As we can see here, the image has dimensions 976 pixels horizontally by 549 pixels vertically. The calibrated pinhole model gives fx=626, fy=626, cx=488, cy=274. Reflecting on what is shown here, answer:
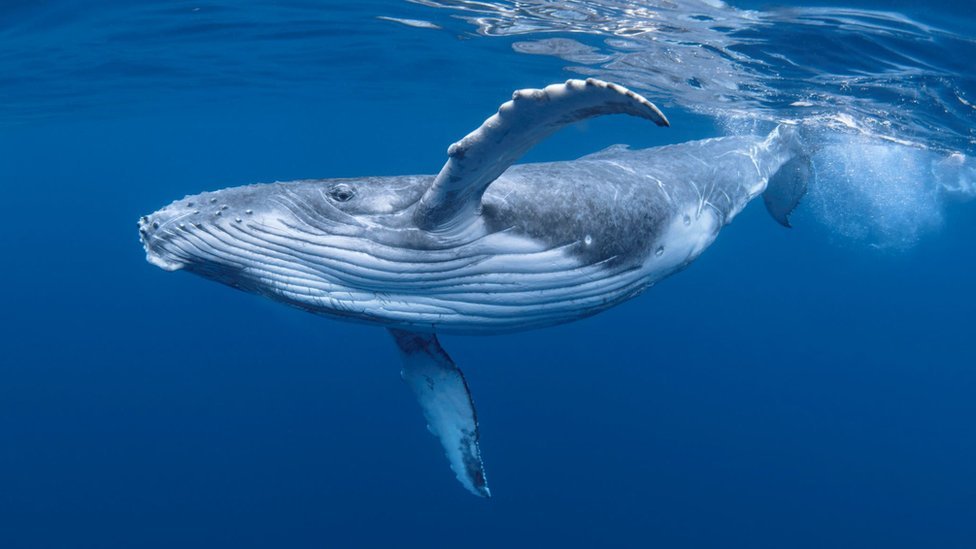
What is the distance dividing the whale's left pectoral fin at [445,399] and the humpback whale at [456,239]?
0.01 metres

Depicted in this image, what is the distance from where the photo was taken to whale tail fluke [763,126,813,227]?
9.92 metres

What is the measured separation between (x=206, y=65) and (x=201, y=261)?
74.6ft

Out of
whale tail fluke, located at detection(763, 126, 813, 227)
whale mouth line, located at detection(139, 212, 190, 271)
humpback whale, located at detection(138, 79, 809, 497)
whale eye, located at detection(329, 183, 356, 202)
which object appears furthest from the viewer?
whale tail fluke, located at detection(763, 126, 813, 227)

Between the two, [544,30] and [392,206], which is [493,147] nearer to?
[392,206]

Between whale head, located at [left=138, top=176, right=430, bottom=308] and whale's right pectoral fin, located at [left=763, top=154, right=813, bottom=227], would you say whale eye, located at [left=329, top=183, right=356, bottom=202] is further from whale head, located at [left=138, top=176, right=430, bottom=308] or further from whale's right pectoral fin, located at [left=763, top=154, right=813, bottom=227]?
whale's right pectoral fin, located at [left=763, top=154, right=813, bottom=227]

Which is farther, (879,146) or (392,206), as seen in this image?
(879,146)

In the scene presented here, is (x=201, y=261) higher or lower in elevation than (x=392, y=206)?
lower

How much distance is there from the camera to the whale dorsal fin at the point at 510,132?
2.99 m

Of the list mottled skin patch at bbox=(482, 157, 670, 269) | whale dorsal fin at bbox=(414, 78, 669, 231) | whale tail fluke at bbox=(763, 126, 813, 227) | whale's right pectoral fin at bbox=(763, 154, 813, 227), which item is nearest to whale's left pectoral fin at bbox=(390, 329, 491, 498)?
mottled skin patch at bbox=(482, 157, 670, 269)

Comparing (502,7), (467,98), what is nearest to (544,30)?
(502,7)

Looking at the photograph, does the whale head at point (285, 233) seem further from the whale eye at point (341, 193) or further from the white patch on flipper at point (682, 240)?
the white patch on flipper at point (682, 240)

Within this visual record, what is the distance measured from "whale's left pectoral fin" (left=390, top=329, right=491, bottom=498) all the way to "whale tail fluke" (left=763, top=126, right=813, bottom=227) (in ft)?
22.0

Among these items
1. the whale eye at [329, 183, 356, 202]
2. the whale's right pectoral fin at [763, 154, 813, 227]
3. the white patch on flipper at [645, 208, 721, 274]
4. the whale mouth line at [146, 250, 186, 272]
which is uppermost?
the whale eye at [329, 183, 356, 202]

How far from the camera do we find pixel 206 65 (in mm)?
23375
